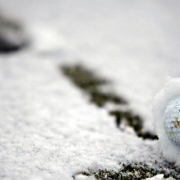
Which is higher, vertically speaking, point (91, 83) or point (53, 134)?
point (91, 83)

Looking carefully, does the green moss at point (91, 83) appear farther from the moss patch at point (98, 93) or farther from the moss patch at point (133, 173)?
the moss patch at point (133, 173)

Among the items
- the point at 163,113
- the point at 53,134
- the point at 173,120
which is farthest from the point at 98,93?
the point at 173,120

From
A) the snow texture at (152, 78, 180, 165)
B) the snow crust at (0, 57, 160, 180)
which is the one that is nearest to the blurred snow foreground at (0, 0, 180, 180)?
the snow crust at (0, 57, 160, 180)

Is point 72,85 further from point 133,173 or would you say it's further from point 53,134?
point 133,173

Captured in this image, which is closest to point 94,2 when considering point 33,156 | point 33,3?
point 33,3

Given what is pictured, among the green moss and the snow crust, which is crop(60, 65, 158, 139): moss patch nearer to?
the green moss
